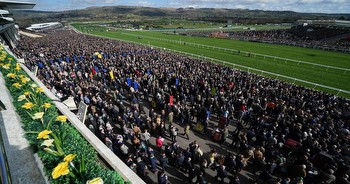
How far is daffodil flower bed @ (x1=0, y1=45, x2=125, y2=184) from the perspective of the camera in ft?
15.0

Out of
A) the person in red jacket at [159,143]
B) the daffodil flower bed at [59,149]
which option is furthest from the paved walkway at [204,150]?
the daffodil flower bed at [59,149]

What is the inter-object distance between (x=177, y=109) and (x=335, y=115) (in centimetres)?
984

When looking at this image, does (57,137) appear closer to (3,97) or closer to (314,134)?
(3,97)

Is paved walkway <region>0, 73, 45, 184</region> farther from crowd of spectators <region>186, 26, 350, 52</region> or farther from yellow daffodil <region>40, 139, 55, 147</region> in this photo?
crowd of spectators <region>186, 26, 350, 52</region>

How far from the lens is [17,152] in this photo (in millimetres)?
5988

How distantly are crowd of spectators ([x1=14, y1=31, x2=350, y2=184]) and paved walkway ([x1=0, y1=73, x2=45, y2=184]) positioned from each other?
128 inches

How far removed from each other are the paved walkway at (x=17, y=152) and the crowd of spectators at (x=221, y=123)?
3.26 metres

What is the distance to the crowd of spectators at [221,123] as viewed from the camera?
8781mm

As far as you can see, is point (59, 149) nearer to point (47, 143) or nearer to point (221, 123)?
point (47, 143)

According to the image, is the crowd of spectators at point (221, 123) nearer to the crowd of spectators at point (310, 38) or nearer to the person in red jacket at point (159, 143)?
the person in red jacket at point (159, 143)

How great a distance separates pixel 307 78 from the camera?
25906mm

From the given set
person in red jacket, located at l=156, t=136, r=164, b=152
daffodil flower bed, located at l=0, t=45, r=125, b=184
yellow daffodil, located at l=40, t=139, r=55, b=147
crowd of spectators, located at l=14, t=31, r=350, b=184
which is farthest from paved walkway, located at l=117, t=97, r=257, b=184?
yellow daffodil, located at l=40, t=139, r=55, b=147

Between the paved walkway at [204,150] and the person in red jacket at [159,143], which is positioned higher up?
the person in red jacket at [159,143]

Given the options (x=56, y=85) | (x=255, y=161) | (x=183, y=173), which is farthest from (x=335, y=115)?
(x=56, y=85)
